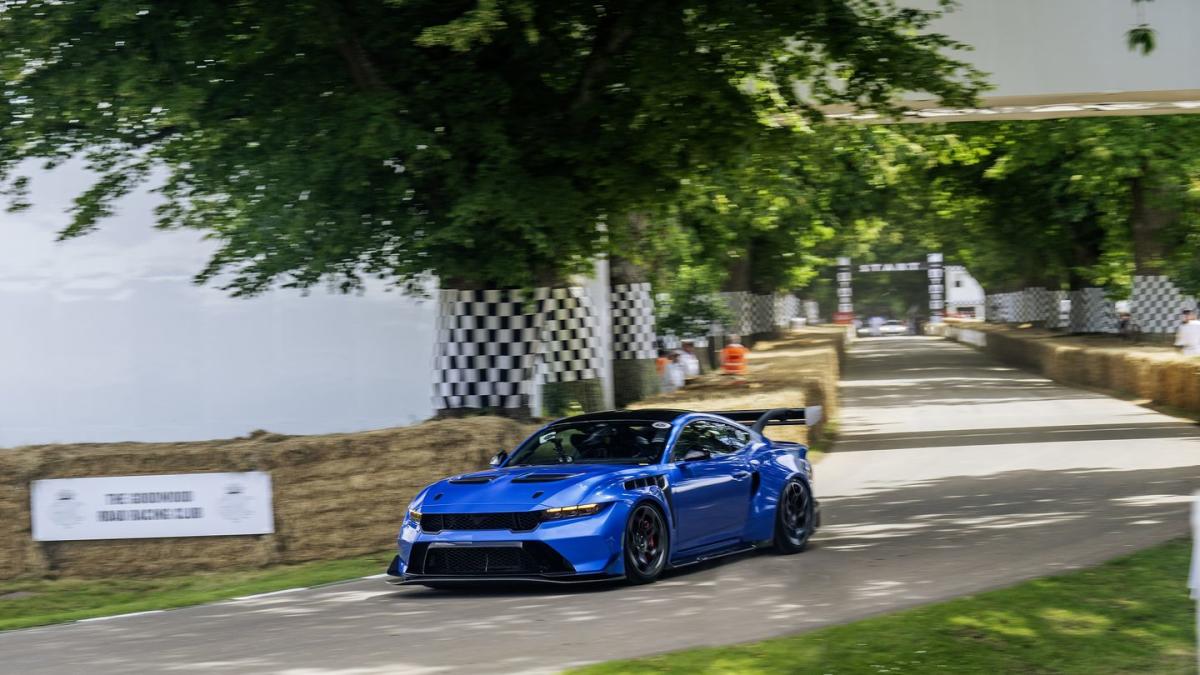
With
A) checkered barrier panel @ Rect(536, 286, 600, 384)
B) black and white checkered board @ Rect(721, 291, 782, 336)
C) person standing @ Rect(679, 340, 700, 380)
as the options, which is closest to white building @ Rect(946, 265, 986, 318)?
black and white checkered board @ Rect(721, 291, 782, 336)

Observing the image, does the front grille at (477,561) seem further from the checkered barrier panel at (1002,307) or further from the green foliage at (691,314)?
the checkered barrier panel at (1002,307)

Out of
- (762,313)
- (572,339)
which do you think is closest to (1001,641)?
(572,339)

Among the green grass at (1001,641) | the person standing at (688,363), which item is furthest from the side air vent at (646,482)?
the person standing at (688,363)

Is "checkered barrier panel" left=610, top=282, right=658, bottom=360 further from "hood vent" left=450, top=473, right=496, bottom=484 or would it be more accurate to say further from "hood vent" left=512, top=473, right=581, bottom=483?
"hood vent" left=512, top=473, right=581, bottom=483

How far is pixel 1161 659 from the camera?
8.15m

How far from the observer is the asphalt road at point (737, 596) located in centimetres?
907

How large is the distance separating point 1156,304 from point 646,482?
32.6m

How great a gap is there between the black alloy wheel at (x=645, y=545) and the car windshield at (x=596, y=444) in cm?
51

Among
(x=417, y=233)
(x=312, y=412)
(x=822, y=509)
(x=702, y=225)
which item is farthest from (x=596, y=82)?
(x=702, y=225)

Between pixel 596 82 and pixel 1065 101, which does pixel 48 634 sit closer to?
pixel 596 82

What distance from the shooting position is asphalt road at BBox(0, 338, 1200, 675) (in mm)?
9070

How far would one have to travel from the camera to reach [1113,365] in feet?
117

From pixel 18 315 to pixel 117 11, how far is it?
1196 cm

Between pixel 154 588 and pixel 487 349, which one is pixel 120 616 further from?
pixel 487 349
